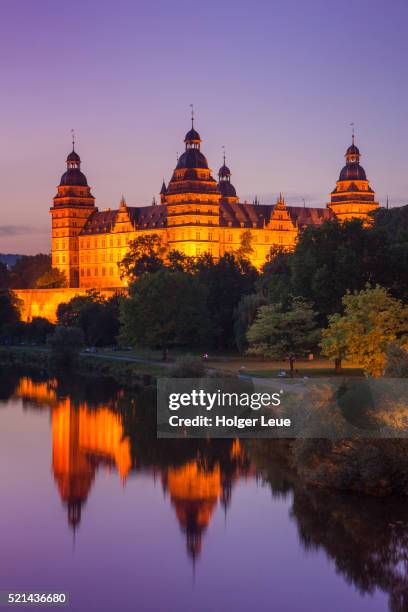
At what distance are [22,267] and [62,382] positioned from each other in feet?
337

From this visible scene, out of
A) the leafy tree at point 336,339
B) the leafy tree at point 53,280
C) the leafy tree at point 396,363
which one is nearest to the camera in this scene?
the leafy tree at point 396,363

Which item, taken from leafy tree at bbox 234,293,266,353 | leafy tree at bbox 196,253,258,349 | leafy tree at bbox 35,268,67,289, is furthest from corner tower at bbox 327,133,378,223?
leafy tree at bbox 234,293,266,353

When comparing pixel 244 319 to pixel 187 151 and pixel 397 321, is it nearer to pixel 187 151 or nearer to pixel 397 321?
pixel 397 321

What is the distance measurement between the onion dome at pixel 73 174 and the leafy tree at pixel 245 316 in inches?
3296

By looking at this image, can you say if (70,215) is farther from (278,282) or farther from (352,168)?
(278,282)

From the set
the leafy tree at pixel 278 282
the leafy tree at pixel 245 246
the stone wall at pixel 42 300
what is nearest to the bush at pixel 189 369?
the leafy tree at pixel 278 282

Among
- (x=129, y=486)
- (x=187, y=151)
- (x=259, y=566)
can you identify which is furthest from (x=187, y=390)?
(x=187, y=151)

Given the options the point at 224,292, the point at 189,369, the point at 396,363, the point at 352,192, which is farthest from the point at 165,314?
the point at 352,192

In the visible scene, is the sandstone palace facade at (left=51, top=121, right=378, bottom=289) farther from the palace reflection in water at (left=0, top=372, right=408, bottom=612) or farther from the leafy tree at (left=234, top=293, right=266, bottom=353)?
the palace reflection in water at (left=0, top=372, right=408, bottom=612)

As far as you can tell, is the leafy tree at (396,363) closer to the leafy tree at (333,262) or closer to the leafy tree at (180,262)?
the leafy tree at (333,262)

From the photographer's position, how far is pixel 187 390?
48906mm

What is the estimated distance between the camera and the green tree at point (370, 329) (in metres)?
47.5

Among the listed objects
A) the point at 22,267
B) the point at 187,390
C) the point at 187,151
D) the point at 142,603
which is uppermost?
the point at 187,151

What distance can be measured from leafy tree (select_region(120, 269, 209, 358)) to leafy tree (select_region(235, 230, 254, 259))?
57400 millimetres
